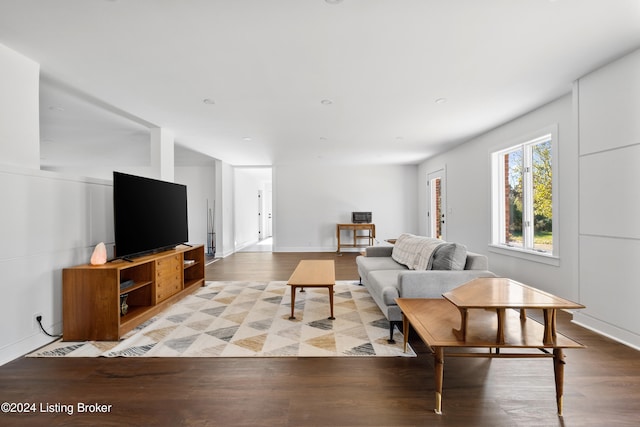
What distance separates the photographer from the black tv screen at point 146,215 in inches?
116

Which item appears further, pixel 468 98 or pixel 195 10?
pixel 468 98

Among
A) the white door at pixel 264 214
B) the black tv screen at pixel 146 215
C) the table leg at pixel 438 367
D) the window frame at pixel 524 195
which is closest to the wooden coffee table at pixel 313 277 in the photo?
the table leg at pixel 438 367

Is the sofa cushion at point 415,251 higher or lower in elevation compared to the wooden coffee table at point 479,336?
higher

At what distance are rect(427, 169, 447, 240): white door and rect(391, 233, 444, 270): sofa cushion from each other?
10.2 ft

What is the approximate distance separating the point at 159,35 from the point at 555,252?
468 cm

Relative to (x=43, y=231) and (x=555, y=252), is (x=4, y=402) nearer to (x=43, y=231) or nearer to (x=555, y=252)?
(x=43, y=231)

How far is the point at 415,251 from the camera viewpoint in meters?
3.46

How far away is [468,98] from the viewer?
343cm

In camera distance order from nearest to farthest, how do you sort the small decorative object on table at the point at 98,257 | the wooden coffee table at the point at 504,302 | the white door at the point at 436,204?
1. the wooden coffee table at the point at 504,302
2. the small decorative object on table at the point at 98,257
3. the white door at the point at 436,204

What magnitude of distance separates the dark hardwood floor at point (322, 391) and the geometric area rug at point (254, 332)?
0.14 m

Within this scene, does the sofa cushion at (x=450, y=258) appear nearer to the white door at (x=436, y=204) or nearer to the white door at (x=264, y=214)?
the white door at (x=436, y=204)

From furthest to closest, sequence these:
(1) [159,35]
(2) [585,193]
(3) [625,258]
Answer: (2) [585,193], (3) [625,258], (1) [159,35]

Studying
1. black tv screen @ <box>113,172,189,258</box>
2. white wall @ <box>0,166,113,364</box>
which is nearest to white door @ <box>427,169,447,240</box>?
black tv screen @ <box>113,172,189,258</box>

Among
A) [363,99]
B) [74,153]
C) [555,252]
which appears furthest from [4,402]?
[74,153]
